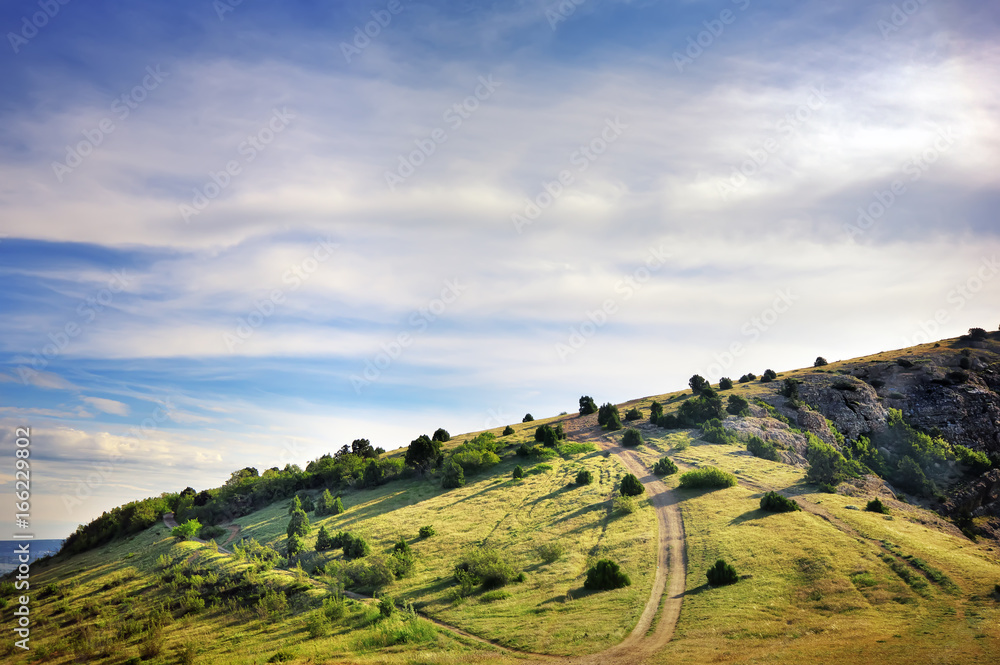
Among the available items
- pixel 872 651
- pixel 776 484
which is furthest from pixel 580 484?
pixel 872 651

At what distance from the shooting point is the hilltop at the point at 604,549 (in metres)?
24.4

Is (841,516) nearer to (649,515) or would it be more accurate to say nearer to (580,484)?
(649,515)

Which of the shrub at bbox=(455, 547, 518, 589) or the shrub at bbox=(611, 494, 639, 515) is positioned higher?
the shrub at bbox=(611, 494, 639, 515)

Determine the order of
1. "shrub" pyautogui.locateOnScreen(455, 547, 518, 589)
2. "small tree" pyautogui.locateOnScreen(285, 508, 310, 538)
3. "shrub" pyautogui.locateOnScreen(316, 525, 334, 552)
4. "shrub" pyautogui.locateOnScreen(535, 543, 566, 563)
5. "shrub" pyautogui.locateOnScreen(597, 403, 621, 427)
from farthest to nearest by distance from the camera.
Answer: "shrub" pyautogui.locateOnScreen(597, 403, 621, 427)
"small tree" pyautogui.locateOnScreen(285, 508, 310, 538)
"shrub" pyautogui.locateOnScreen(316, 525, 334, 552)
"shrub" pyautogui.locateOnScreen(535, 543, 566, 563)
"shrub" pyautogui.locateOnScreen(455, 547, 518, 589)

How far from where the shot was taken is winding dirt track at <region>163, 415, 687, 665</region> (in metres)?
22.4

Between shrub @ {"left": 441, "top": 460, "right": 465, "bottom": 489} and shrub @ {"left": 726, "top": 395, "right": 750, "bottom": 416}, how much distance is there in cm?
3477

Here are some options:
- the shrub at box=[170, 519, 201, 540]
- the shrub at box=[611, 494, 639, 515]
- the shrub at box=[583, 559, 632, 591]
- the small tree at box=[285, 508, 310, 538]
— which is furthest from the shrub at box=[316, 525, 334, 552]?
the shrub at box=[611, 494, 639, 515]

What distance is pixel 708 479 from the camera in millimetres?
44500

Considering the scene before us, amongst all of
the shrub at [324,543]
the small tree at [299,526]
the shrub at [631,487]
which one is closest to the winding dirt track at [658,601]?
the shrub at [631,487]

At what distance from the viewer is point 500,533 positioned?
40.9m

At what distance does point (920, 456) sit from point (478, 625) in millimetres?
54412

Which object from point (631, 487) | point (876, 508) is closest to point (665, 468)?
point (631, 487)

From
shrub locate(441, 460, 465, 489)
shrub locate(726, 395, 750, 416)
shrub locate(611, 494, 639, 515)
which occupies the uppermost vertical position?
shrub locate(726, 395, 750, 416)

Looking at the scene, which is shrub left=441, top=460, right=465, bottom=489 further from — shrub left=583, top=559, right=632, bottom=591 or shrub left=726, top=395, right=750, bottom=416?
shrub left=726, top=395, right=750, bottom=416
